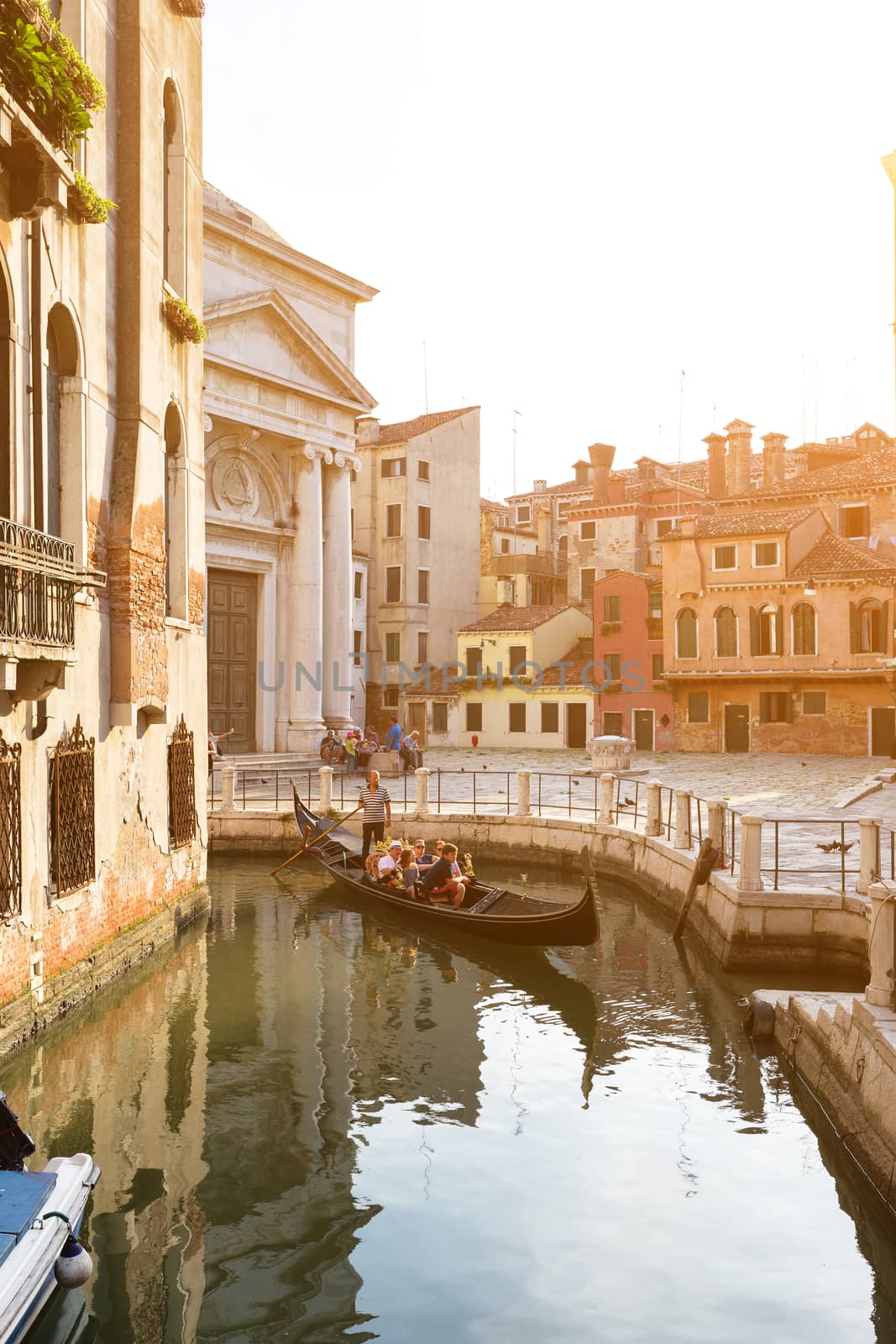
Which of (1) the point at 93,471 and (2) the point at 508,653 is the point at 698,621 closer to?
(2) the point at 508,653

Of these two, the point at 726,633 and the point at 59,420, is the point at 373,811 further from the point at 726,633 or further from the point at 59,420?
the point at 726,633

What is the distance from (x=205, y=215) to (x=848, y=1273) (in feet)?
73.5

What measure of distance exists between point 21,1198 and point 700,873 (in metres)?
9.09

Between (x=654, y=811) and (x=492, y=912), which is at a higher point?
(x=654, y=811)

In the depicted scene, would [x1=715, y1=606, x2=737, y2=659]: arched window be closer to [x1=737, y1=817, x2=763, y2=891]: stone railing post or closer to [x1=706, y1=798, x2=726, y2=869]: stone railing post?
[x1=706, y1=798, x2=726, y2=869]: stone railing post

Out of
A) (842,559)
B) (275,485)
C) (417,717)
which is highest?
(275,485)

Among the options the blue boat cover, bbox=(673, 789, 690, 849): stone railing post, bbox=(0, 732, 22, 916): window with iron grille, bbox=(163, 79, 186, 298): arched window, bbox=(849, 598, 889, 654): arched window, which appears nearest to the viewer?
the blue boat cover

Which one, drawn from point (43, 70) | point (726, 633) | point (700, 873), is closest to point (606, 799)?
point (700, 873)

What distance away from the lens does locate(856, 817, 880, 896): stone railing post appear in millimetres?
11227

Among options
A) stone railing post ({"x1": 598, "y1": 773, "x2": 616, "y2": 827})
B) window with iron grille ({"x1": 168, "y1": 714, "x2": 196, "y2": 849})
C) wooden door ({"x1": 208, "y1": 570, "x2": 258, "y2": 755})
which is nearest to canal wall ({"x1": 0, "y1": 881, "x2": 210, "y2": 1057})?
window with iron grille ({"x1": 168, "y1": 714, "x2": 196, "y2": 849})

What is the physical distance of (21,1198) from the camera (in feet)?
17.1

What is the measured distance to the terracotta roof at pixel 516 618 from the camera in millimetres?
37156

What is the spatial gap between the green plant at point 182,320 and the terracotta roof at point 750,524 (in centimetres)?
2264

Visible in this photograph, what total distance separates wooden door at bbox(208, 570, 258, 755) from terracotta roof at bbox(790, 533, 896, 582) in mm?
14698
